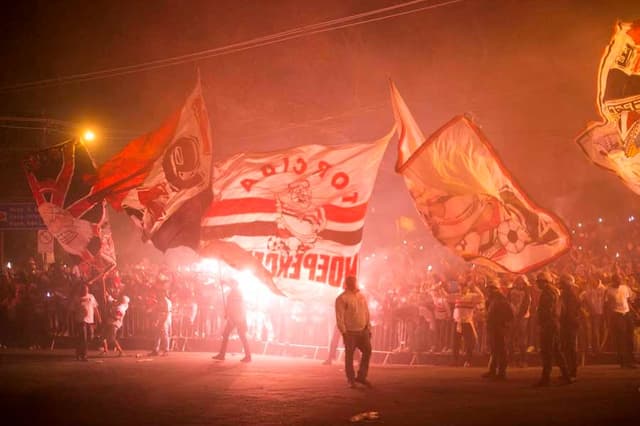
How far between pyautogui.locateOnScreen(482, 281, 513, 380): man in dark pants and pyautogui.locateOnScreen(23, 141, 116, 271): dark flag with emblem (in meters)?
9.00

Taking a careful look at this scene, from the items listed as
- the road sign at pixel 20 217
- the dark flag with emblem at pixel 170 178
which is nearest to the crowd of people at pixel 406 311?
the dark flag with emblem at pixel 170 178

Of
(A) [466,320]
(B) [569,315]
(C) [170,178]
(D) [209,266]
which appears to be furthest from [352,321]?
(D) [209,266]

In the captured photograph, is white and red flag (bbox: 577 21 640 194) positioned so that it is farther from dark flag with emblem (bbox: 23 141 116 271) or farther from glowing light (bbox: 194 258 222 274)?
glowing light (bbox: 194 258 222 274)

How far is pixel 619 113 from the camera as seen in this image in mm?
11039

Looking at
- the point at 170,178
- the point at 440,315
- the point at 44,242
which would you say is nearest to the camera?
the point at 170,178

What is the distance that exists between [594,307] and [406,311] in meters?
4.89

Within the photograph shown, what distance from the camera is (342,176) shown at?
1167cm

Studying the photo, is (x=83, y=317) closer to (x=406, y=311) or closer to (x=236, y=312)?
(x=236, y=312)

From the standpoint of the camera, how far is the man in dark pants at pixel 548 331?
1245cm

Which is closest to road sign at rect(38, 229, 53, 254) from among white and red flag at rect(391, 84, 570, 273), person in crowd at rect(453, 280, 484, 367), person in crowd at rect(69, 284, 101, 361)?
person in crowd at rect(69, 284, 101, 361)

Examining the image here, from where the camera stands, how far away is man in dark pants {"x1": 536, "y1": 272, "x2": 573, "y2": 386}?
12.5 m

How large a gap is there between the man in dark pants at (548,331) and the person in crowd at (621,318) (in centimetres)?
392

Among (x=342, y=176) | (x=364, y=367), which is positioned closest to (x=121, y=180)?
(x=342, y=176)

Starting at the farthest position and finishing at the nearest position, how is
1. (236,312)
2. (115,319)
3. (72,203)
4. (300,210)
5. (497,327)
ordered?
(115,319) → (236,312) → (72,203) → (497,327) → (300,210)
